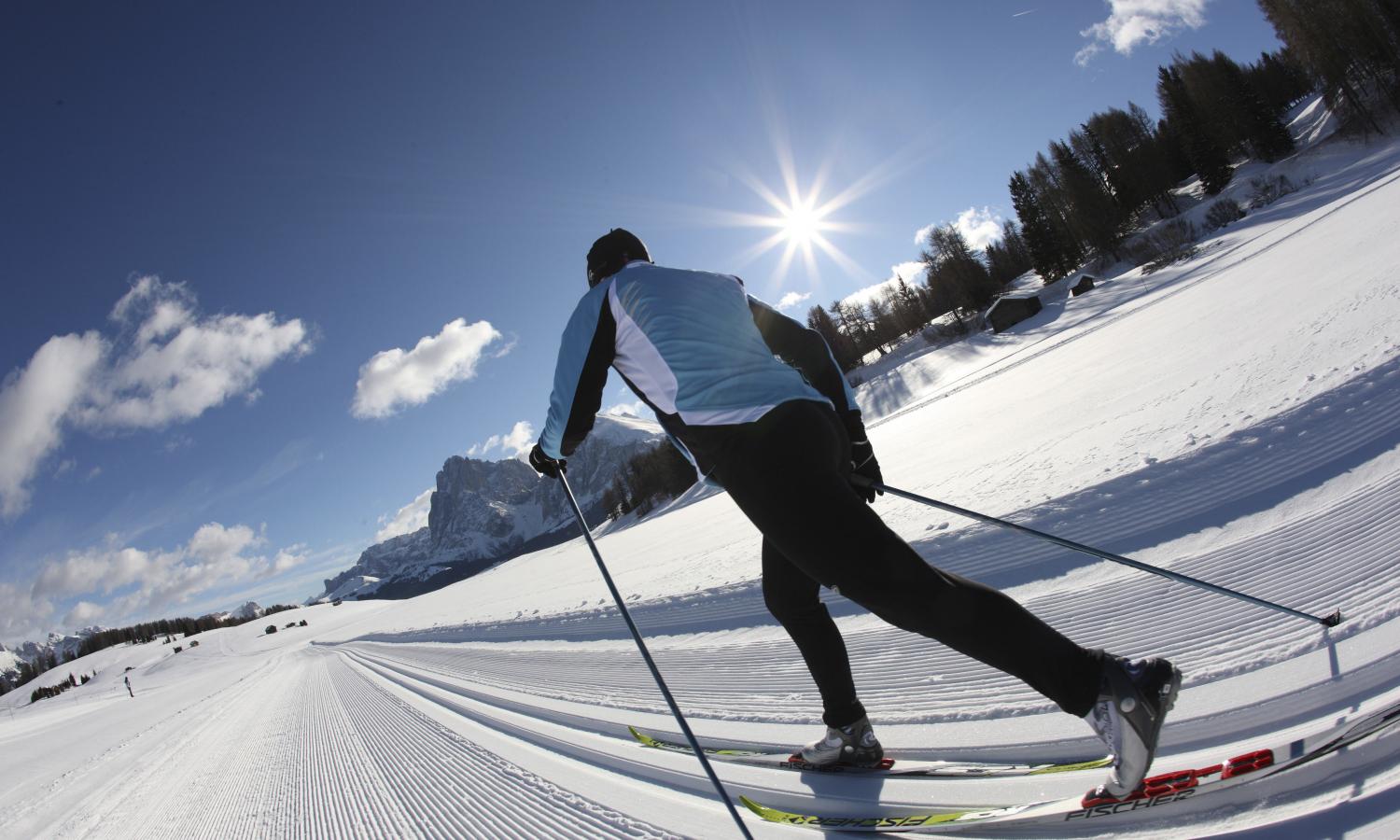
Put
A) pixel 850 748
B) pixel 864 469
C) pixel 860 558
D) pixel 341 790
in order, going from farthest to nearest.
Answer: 1. pixel 341 790
2. pixel 864 469
3. pixel 850 748
4. pixel 860 558

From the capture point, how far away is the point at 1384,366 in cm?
292

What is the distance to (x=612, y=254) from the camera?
2029 millimetres

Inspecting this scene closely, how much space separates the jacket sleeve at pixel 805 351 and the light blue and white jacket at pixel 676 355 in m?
0.03

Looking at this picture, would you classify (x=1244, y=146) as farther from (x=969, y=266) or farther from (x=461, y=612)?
(x=461, y=612)

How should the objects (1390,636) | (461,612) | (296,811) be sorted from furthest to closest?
(461,612)
(296,811)
(1390,636)

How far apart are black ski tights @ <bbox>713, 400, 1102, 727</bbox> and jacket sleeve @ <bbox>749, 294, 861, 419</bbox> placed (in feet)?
1.19

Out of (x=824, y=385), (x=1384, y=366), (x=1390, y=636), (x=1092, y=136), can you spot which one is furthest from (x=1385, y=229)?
(x=1092, y=136)

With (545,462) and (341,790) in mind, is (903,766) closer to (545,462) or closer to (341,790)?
(545,462)

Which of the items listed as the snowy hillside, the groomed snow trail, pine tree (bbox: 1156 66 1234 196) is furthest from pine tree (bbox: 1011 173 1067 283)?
the groomed snow trail

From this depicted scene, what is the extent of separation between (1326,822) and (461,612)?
52.2 ft

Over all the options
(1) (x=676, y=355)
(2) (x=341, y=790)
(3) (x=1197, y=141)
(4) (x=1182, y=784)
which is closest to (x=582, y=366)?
(1) (x=676, y=355)

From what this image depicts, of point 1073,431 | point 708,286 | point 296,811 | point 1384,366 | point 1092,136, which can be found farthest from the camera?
point 1092,136

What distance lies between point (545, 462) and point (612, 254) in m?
0.95

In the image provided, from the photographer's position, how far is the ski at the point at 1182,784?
125 centimetres
